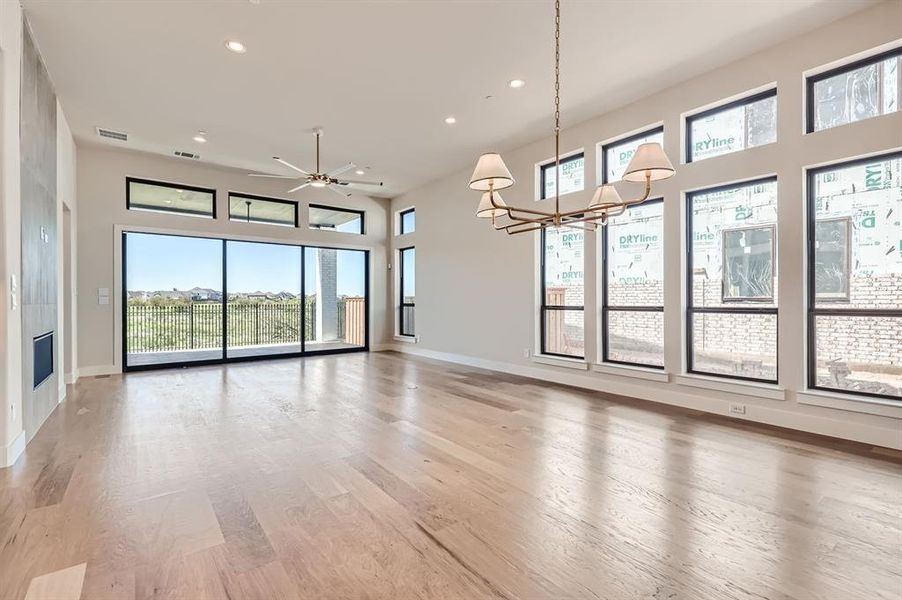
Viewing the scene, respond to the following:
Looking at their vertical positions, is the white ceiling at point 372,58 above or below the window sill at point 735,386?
above

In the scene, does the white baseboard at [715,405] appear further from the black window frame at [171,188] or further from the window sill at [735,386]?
the black window frame at [171,188]

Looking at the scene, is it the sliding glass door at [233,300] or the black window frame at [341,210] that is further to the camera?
the black window frame at [341,210]

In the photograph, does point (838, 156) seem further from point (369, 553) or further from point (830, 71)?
point (369, 553)

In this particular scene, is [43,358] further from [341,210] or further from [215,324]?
[341,210]

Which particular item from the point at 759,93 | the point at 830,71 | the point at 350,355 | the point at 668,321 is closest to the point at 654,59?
the point at 759,93

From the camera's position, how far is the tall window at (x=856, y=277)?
3494 mm

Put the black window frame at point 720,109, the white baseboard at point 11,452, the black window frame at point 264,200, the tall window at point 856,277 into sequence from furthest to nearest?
the black window frame at point 264,200
the black window frame at point 720,109
the tall window at point 856,277
the white baseboard at point 11,452

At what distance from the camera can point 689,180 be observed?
4.66 m

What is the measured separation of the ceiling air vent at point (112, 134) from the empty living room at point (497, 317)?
3.2 inches

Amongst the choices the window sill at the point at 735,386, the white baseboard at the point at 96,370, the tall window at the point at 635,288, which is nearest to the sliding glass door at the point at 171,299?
the white baseboard at the point at 96,370

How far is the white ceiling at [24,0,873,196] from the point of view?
11.3 ft

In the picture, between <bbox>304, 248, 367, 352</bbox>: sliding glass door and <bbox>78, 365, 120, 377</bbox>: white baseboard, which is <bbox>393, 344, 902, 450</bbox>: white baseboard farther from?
<bbox>78, 365, 120, 377</bbox>: white baseboard

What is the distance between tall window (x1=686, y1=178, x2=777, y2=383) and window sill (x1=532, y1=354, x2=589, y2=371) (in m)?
1.33

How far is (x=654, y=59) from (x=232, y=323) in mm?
7582
